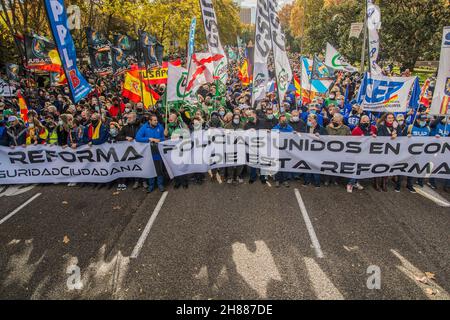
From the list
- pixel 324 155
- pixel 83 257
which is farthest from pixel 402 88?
pixel 83 257

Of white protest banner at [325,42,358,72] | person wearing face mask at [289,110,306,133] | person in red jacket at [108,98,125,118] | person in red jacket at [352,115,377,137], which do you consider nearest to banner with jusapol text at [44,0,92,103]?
person in red jacket at [108,98,125,118]

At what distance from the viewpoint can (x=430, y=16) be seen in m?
22.9

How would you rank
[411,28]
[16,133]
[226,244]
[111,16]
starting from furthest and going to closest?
[111,16] → [411,28] → [16,133] → [226,244]

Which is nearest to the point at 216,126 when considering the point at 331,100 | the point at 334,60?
the point at 331,100

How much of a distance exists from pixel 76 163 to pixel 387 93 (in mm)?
7948

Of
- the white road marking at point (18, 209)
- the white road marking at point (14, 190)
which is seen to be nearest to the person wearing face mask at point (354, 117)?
the white road marking at point (18, 209)

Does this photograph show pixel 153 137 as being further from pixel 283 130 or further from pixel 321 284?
pixel 321 284

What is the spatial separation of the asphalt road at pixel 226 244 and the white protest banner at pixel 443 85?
194 cm

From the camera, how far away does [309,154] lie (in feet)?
24.0

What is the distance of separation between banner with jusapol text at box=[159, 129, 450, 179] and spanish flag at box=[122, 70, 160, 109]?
2722mm

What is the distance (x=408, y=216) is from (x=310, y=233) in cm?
215
